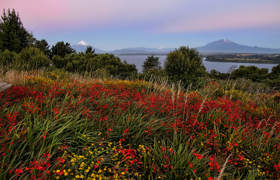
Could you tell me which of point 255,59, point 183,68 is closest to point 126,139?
point 183,68

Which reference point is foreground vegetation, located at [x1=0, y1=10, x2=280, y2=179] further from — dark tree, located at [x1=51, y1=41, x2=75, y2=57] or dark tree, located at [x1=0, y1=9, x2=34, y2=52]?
dark tree, located at [x1=51, y1=41, x2=75, y2=57]

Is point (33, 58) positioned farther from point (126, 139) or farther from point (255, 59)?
point (255, 59)

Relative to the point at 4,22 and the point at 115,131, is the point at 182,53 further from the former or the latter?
the point at 4,22

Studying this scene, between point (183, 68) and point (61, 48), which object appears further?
point (61, 48)

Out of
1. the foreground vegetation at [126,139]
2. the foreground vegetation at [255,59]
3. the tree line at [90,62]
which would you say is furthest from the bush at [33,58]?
the foreground vegetation at [255,59]

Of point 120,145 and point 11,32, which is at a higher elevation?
point 11,32

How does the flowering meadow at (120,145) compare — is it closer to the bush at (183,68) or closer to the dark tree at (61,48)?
the bush at (183,68)

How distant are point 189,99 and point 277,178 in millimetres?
3363

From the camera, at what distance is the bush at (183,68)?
11836 mm

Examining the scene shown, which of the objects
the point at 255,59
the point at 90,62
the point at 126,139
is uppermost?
the point at 255,59

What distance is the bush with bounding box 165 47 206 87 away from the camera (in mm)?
11836

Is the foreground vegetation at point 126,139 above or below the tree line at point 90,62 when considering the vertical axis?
below

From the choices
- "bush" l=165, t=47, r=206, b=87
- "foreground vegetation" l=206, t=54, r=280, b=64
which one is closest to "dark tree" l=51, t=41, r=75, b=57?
"bush" l=165, t=47, r=206, b=87

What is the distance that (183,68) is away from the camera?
11.9 metres
